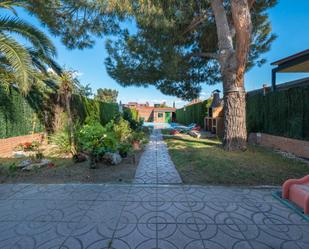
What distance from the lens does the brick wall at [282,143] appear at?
18.7 feet

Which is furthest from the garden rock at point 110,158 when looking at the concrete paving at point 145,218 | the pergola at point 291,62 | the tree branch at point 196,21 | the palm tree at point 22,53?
the pergola at point 291,62

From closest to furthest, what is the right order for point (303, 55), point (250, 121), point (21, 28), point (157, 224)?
point (157, 224) → point (21, 28) → point (303, 55) → point (250, 121)

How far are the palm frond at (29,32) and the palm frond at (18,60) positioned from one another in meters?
0.74

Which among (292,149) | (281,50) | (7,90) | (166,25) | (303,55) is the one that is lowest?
(292,149)

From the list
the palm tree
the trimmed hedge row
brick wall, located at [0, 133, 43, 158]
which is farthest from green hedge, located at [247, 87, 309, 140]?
brick wall, located at [0, 133, 43, 158]

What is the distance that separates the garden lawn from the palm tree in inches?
176

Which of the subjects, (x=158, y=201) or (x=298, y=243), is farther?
(x=158, y=201)

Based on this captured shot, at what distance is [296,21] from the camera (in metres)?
8.04

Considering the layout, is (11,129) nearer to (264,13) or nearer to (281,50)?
(264,13)

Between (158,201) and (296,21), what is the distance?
31.6ft

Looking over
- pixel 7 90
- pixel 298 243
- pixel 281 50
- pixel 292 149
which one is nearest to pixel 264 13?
pixel 281 50

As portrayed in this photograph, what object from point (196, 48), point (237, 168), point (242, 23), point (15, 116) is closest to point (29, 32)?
point (15, 116)

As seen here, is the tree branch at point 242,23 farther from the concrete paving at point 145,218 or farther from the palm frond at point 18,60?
the palm frond at point 18,60

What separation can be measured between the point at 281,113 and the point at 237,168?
12.4 feet
